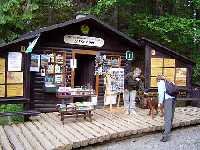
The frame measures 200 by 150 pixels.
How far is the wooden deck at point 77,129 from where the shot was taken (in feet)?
29.3

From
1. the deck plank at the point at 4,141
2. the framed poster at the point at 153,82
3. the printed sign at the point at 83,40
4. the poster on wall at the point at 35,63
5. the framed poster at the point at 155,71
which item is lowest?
the deck plank at the point at 4,141

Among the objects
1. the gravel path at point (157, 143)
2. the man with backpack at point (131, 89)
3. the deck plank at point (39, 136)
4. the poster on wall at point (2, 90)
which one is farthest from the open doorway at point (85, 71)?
the gravel path at point (157, 143)

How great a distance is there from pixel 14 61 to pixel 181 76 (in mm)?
A: 7191

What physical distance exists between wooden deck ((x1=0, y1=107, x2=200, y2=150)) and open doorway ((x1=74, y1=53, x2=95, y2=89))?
1.59 metres

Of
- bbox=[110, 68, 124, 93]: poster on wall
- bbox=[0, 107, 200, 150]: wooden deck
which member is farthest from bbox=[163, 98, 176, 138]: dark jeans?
bbox=[110, 68, 124, 93]: poster on wall

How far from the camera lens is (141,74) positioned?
575 inches

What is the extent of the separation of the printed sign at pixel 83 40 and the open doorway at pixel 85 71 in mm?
589

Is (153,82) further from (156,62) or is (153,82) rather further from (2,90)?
(2,90)

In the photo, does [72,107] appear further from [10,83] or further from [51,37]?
[51,37]

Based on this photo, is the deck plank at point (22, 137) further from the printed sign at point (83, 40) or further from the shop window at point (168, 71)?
the shop window at point (168, 71)

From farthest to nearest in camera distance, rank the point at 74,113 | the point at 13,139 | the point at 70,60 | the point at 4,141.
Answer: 1. the point at 70,60
2. the point at 74,113
3. the point at 13,139
4. the point at 4,141

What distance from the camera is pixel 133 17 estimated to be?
2056 cm

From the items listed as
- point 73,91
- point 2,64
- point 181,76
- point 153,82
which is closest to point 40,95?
point 73,91

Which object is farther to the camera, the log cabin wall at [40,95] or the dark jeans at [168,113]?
the log cabin wall at [40,95]
